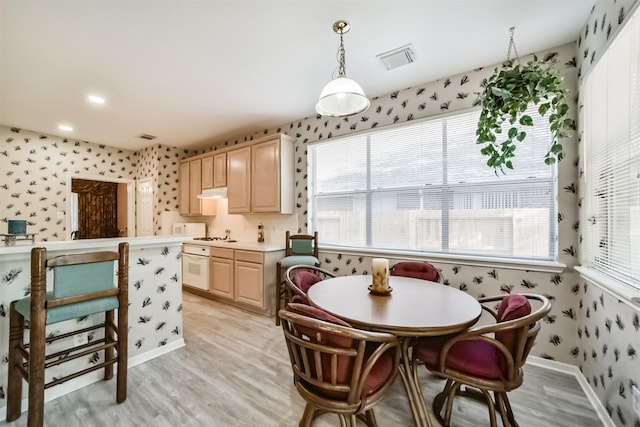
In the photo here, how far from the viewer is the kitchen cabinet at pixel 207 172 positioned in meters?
4.67

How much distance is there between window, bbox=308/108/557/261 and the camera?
2.38m

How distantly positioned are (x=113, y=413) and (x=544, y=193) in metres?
3.65

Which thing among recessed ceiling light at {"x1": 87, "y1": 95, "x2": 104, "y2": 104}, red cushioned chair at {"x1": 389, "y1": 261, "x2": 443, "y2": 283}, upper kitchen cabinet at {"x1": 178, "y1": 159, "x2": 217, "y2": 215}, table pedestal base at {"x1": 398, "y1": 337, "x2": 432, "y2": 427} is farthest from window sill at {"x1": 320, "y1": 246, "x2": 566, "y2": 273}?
recessed ceiling light at {"x1": 87, "y1": 95, "x2": 104, "y2": 104}

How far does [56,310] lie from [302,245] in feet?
7.92

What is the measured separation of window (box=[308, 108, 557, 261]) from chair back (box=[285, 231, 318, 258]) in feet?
0.75

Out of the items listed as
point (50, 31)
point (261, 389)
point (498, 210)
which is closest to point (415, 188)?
point (498, 210)

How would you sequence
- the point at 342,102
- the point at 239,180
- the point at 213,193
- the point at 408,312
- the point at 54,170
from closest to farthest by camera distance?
the point at 408,312 < the point at 342,102 < the point at 239,180 < the point at 54,170 < the point at 213,193

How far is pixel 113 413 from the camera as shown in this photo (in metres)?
1.75

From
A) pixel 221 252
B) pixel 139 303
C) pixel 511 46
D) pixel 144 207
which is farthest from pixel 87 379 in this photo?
pixel 511 46

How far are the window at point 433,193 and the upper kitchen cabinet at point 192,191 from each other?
221 cm

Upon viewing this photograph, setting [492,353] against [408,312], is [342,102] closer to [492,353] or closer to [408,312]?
[408,312]

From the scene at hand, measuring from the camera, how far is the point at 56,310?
156 centimetres

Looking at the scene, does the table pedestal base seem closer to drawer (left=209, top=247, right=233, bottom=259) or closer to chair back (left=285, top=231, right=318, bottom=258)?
chair back (left=285, top=231, right=318, bottom=258)

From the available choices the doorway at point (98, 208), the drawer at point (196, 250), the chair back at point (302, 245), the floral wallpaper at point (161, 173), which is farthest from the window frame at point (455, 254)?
the doorway at point (98, 208)
